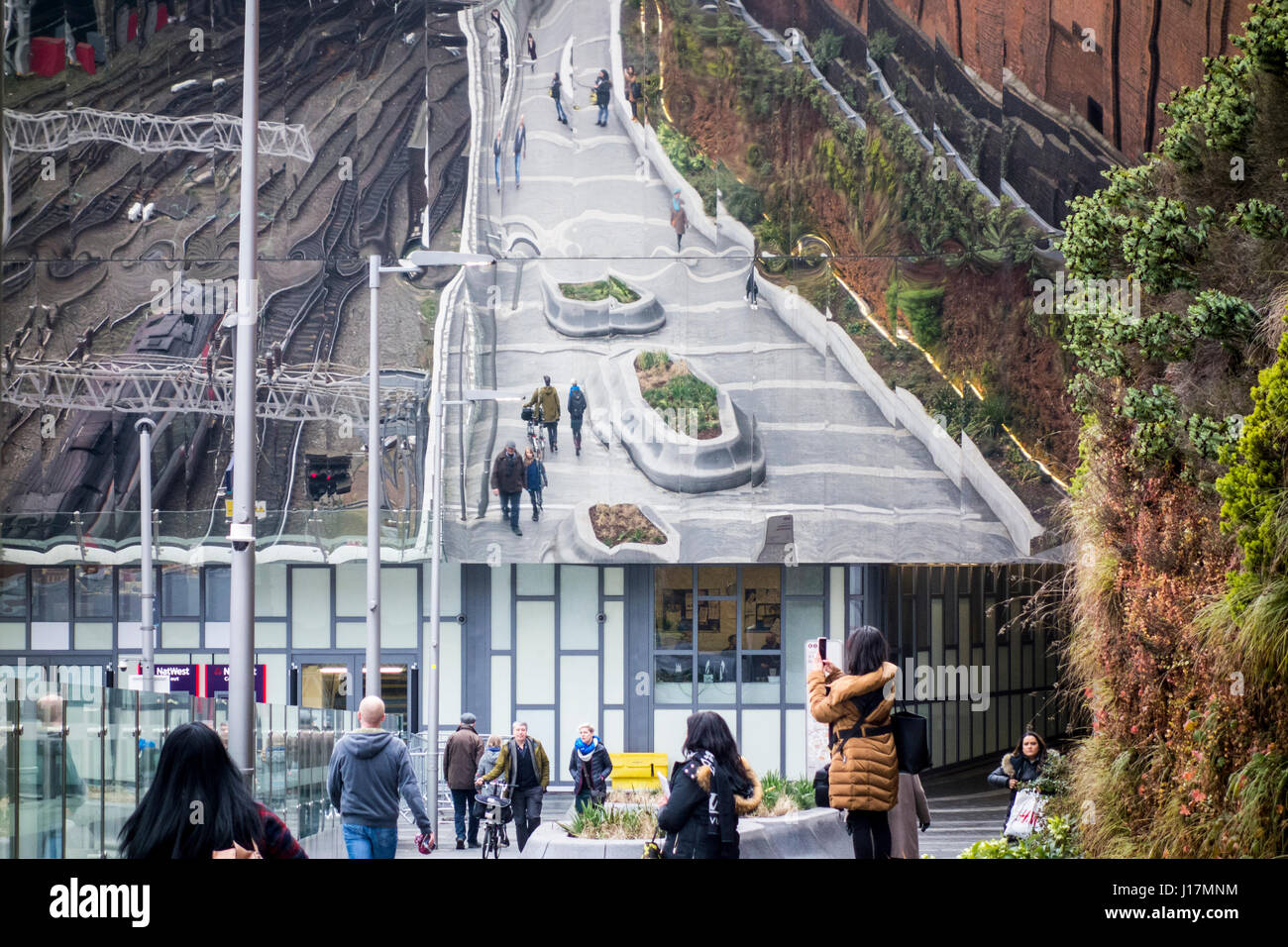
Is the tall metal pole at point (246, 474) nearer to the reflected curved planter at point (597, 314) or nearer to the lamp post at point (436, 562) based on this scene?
the lamp post at point (436, 562)

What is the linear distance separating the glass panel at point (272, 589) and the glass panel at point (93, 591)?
3.14 meters

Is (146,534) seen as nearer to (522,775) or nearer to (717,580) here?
(717,580)

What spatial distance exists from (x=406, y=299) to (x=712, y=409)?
6410mm

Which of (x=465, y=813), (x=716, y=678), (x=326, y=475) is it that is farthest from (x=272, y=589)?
(x=465, y=813)

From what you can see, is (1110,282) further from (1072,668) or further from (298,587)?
(298,587)

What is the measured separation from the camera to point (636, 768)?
97.3 ft

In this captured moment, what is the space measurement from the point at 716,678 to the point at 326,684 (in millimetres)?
8099

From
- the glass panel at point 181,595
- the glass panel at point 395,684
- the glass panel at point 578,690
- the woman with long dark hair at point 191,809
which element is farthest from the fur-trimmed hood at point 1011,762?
the glass panel at point 181,595

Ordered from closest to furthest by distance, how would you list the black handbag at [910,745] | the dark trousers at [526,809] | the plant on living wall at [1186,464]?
the black handbag at [910,745], the plant on living wall at [1186,464], the dark trousers at [526,809]

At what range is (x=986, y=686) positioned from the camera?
116ft

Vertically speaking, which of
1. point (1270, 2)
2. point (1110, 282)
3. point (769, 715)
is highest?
point (1270, 2)

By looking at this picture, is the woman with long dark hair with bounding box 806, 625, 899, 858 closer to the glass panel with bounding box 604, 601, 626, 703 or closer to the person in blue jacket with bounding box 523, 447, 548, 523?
the person in blue jacket with bounding box 523, 447, 548, 523

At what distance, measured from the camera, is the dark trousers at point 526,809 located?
55.8ft
